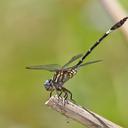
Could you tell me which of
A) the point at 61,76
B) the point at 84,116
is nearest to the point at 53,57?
the point at 61,76

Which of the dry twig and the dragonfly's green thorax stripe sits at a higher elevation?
the dragonfly's green thorax stripe

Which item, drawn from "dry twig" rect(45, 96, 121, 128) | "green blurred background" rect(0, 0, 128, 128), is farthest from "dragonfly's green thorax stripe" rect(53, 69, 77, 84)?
"green blurred background" rect(0, 0, 128, 128)

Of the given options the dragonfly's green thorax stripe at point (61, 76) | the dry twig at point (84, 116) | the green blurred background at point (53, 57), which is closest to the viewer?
the dry twig at point (84, 116)

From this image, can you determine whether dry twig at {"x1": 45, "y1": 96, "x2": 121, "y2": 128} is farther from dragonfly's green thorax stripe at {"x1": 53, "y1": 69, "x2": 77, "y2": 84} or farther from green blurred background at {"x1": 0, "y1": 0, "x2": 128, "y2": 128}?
green blurred background at {"x1": 0, "y1": 0, "x2": 128, "y2": 128}

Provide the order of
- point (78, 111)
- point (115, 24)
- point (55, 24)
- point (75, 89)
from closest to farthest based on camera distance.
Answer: point (78, 111), point (115, 24), point (75, 89), point (55, 24)

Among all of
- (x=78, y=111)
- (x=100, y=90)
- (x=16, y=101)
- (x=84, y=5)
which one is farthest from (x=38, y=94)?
(x=78, y=111)

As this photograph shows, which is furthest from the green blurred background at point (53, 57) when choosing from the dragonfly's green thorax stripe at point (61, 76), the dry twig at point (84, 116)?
the dry twig at point (84, 116)

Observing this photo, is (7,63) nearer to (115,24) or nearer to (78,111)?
(115,24)

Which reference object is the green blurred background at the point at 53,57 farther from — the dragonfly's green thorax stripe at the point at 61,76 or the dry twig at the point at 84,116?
the dry twig at the point at 84,116
